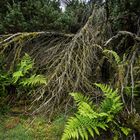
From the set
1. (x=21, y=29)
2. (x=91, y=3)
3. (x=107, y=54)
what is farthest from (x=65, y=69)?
(x=91, y=3)

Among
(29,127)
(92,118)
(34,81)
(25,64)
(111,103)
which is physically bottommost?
(29,127)

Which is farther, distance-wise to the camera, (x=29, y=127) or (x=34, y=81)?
(x=34, y=81)

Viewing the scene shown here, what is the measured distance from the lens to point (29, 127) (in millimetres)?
5227

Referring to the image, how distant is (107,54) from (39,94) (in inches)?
50.1

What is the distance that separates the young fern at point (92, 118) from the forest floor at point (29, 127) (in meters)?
0.40

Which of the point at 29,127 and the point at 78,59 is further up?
the point at 78,59

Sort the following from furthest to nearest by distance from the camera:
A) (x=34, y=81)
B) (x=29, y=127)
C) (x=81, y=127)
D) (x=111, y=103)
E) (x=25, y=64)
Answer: (x=25, y=64) < (x=34, y=81) < (x=29, y=127) < (x=111, y=103) < (x=81, y=127)

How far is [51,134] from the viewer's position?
5031 mm

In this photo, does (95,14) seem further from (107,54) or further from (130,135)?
(130,135)

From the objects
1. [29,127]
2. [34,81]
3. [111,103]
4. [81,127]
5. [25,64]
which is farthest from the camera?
[25,64]

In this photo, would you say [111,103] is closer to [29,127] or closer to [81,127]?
[81,127]

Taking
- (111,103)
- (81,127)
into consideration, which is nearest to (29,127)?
(81,127)

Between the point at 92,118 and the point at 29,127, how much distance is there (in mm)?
1132

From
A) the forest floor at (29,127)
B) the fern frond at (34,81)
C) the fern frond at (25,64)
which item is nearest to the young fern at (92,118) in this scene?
the forest floor at (29,127)
